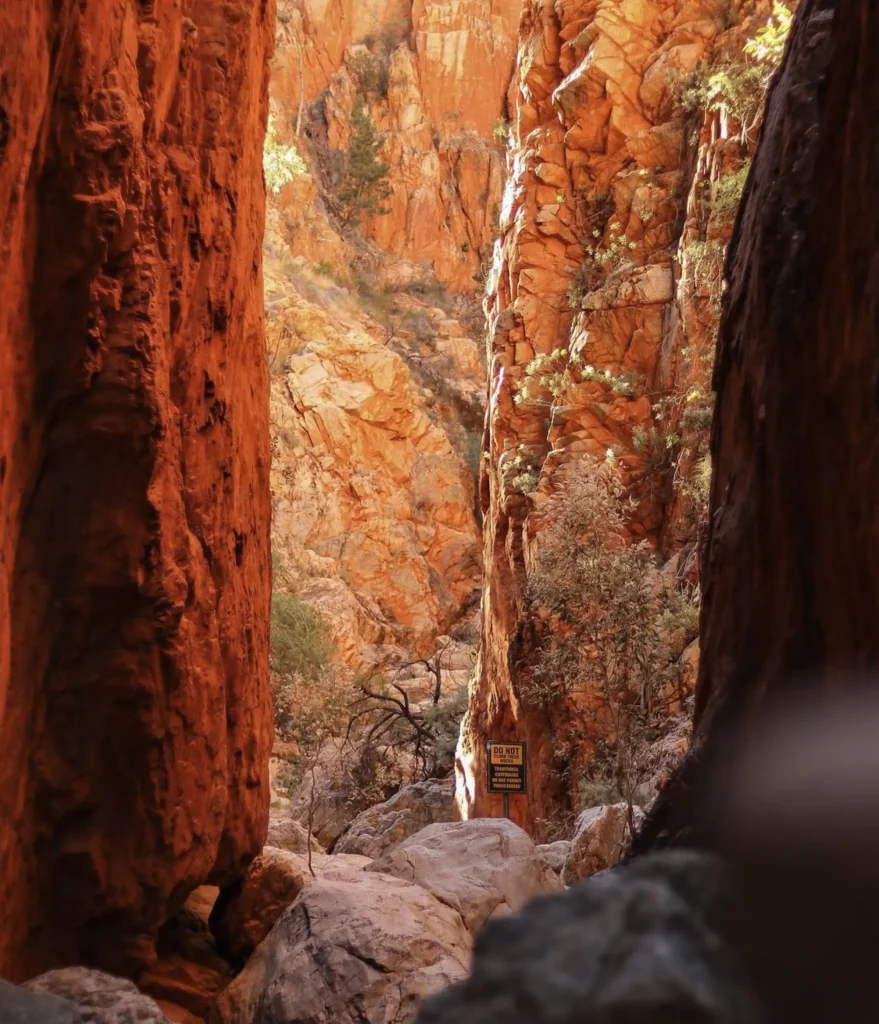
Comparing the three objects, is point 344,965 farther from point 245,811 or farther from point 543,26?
point 543,26

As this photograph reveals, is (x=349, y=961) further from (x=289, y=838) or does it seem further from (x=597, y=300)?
(x=597, y=300)

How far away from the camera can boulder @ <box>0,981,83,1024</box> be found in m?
2.72

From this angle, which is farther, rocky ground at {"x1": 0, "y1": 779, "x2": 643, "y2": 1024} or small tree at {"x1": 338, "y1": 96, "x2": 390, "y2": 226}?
small tree at {"x1": 338, "y1": 96, "x2": 390, "y2": 226}

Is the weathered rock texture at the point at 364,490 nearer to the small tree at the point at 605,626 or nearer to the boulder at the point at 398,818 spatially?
the boulder at the point at 398,818

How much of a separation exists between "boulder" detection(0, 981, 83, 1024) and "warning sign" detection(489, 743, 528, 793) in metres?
7.74

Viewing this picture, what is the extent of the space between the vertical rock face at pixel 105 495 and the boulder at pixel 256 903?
1.72 ft

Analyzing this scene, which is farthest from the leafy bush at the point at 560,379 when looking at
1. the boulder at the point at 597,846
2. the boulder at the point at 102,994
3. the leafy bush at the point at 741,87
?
the boulder at the point at 102,994

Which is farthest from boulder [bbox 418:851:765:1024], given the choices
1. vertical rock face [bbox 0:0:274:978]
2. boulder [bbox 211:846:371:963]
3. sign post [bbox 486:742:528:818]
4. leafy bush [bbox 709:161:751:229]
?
leafy bush [bbox 709:161:751:229]

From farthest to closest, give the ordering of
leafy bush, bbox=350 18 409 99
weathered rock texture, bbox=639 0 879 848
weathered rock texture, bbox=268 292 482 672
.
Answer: leafy bush, bbox=350 18 409 99 < weathered rock texture, bbox=268 292 482 672 < weathered rock texture, bbox=639 0 879 848

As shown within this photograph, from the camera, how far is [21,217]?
4430 mm

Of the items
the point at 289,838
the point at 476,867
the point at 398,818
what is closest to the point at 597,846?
the point at 476,867

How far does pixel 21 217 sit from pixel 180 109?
97.1 inches

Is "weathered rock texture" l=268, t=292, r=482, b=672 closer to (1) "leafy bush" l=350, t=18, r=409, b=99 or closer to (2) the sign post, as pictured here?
(1) "leafy bush" l=350, t=18, r=409, b=99

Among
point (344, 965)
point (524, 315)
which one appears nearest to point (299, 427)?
point (524, 315)
